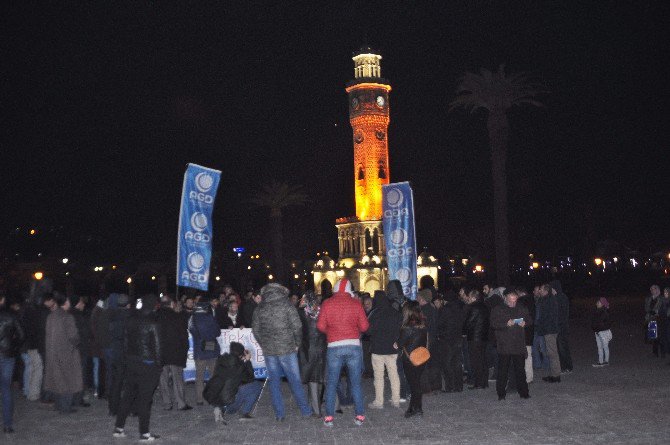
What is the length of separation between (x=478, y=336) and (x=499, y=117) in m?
21.2

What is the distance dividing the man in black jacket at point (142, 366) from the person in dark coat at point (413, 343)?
349 centimetres

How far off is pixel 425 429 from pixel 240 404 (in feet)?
9.28

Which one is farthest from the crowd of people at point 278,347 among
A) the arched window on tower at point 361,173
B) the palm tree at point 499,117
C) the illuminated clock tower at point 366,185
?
the arched window on tower at point 361,173

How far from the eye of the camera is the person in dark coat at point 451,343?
12.6 m

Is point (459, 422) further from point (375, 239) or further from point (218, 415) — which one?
point (375, 239)

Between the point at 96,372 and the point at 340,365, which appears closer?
the point at 340,365

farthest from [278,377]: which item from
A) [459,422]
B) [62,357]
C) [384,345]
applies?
[62,357]

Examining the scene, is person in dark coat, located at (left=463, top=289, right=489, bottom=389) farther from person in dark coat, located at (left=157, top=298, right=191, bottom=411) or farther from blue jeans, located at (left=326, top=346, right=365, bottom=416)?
person in dark coat, located at (left=157, top=298, right=191, bottom=411)

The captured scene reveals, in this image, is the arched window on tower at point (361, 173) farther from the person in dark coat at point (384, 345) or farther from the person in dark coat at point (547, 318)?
the person in dark coat at point (384, 345)

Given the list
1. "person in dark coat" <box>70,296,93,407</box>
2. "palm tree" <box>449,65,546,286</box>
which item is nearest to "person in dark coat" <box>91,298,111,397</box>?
"person in dark coat" <box>70,296,93,407</box>

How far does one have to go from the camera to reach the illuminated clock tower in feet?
265

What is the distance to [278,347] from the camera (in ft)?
33.5

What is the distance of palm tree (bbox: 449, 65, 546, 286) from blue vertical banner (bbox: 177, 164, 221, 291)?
1785cm

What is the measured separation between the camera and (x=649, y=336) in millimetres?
16328
